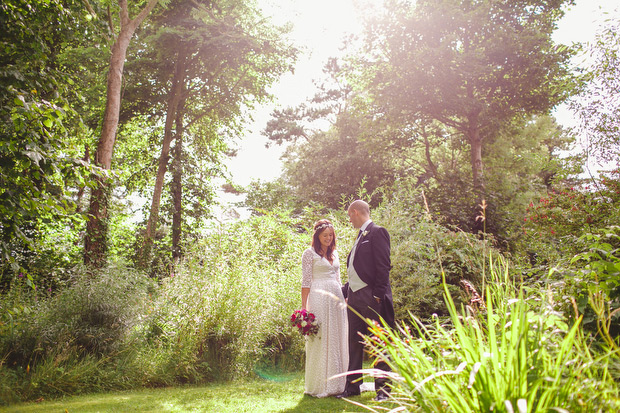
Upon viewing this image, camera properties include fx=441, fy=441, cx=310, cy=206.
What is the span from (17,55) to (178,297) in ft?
12.7

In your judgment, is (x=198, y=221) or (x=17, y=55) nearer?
(x=17, y=55)

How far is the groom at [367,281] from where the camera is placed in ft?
15.4

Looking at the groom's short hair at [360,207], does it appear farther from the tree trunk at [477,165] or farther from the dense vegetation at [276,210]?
the tree trunk at [477,165]

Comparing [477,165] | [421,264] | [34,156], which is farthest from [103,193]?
[477,165]

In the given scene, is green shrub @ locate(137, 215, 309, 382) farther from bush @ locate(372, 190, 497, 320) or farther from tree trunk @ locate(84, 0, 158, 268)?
tree trunk @ locate(84, 0, 158, 268)

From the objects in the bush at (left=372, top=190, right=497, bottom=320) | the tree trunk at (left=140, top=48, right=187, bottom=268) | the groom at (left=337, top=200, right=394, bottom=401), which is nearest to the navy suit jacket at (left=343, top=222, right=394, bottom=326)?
the groom at (left=337, top=200, right=394, bottom=401)

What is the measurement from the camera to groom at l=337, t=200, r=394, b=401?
4691 millimetres

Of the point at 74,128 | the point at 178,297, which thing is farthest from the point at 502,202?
the point at 74,128

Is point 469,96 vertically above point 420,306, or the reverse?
point 469,96

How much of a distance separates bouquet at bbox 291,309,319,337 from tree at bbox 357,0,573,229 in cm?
1314

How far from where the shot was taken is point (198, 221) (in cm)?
1800

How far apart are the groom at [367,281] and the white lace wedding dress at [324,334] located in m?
0.21

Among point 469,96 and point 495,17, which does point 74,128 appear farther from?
point 495,17

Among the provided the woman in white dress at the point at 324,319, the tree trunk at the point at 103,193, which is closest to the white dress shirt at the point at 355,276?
the woman in white dress at the point at 324,319
